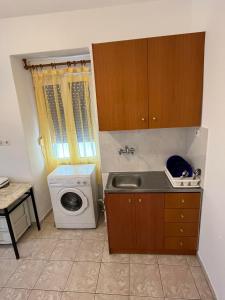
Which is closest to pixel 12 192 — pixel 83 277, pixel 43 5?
pixel 83 277

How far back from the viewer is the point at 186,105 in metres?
1.83

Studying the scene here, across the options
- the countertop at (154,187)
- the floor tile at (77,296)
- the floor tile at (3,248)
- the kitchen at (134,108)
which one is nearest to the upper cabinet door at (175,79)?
the kitchen at (134,108)

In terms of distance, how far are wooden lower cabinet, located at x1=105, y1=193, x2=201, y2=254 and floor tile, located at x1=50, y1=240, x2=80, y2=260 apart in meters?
0.52

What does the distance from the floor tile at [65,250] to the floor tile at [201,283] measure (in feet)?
4.43

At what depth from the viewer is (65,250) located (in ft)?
7.45

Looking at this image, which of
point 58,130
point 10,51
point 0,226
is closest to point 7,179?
point 0,226

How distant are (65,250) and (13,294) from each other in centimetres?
65

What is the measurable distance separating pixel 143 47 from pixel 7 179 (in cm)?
241

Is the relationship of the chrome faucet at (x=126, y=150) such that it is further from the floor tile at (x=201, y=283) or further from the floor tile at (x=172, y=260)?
the floor tile at (x=201, y=283)

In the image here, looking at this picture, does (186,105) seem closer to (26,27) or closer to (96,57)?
(96,57)

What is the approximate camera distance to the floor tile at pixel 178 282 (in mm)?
1659

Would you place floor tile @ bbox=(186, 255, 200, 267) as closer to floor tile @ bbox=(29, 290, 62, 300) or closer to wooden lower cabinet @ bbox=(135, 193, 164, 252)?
wooden lower cabinet @ bbox=(135, 193, 164, 252)

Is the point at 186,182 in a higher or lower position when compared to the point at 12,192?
higher

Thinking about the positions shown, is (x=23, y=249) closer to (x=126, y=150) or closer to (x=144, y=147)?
(x=126, y=150)
